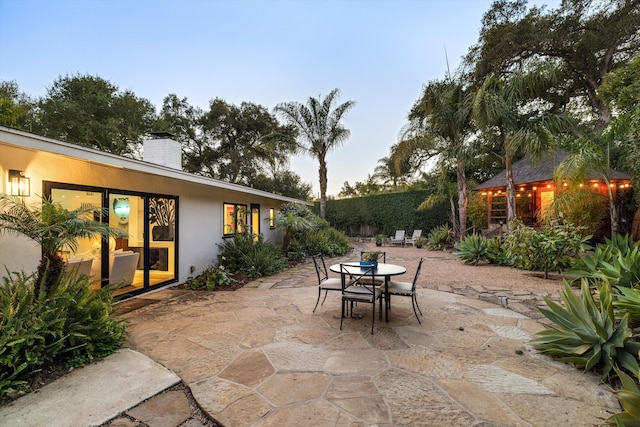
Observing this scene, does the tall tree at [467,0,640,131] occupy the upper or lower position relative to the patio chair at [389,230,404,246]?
upper

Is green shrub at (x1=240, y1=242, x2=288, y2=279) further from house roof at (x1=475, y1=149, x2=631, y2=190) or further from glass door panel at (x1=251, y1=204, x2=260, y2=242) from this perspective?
house roof at (x1=475, y1=149, x2=631, y2=190)

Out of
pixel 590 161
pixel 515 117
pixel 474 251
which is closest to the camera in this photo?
pixel 590 161

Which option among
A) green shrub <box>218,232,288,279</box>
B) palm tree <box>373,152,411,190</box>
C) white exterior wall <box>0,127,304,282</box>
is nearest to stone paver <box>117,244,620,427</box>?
white exterior wall <box>0,127,304,282</box>

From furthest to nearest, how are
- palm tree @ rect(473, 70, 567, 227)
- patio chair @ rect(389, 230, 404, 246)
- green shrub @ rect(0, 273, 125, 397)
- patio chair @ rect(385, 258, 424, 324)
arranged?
patio chair @ rect(389, 230, 404, 246) < palm tree @ rect(473, 70, 567, 227) < patio chair @ rect(385, 258, 424, 324) < green shrub @ rect(0, 273, 125, 397)

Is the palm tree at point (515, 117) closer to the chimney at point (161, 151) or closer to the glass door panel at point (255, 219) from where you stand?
the glass door panel at point (255, 219)

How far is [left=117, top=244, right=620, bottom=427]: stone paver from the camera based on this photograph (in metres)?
2.22

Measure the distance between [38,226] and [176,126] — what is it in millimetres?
20282

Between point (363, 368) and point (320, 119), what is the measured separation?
525 inches

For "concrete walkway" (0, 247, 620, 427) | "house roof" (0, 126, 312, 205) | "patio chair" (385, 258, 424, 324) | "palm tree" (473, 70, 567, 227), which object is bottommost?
"concrete walkway" (0, 247, 620, 427)

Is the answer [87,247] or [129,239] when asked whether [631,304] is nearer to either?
[87,247]

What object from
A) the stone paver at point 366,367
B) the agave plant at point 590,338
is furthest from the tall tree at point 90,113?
the agave plant at point 590,338

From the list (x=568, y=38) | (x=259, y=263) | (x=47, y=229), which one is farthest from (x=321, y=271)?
(x=568, y=38)

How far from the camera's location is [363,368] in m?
2.90

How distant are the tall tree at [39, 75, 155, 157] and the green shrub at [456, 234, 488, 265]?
56.6ft
